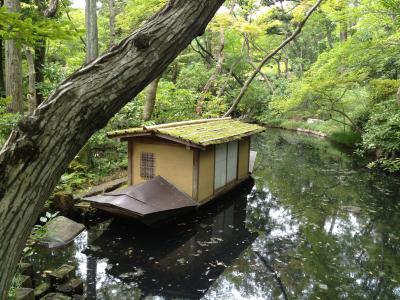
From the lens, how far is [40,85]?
14.1 m

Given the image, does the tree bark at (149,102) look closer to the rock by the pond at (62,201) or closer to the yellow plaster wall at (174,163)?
the yellow plaster wall at (174,163)

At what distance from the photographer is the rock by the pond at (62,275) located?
6.63m

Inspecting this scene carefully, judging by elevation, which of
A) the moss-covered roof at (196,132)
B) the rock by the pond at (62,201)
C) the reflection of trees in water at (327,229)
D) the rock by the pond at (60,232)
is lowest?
the reflection of trees in water at (327,229)

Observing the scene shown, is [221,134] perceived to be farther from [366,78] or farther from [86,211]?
[366,78]

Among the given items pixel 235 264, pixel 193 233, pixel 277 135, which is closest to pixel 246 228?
pixel 193 233

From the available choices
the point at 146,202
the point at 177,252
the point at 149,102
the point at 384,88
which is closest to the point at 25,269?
the point at 177,252

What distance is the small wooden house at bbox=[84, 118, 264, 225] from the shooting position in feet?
32.7

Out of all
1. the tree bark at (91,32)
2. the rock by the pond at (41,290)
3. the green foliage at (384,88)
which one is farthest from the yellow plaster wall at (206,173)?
the green foliage at (384,88)

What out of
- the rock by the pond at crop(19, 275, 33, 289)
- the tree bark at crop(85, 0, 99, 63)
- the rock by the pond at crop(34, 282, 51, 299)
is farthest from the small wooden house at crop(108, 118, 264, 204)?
the rock by the pond at crop(19, 275, 33, 289)

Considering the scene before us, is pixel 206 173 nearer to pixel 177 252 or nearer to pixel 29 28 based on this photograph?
pixel 177 252

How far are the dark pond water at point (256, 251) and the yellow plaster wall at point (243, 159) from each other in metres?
1.09

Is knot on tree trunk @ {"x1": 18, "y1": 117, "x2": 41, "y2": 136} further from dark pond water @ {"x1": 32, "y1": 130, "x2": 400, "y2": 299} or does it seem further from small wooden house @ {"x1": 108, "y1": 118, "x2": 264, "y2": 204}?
small wooden house @ {"x1": 108, "y1": 118, "x2": 264, "y2": 204}

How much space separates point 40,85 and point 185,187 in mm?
7516

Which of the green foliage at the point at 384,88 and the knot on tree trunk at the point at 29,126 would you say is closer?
the knot on tree trunk at the point at 29,126
